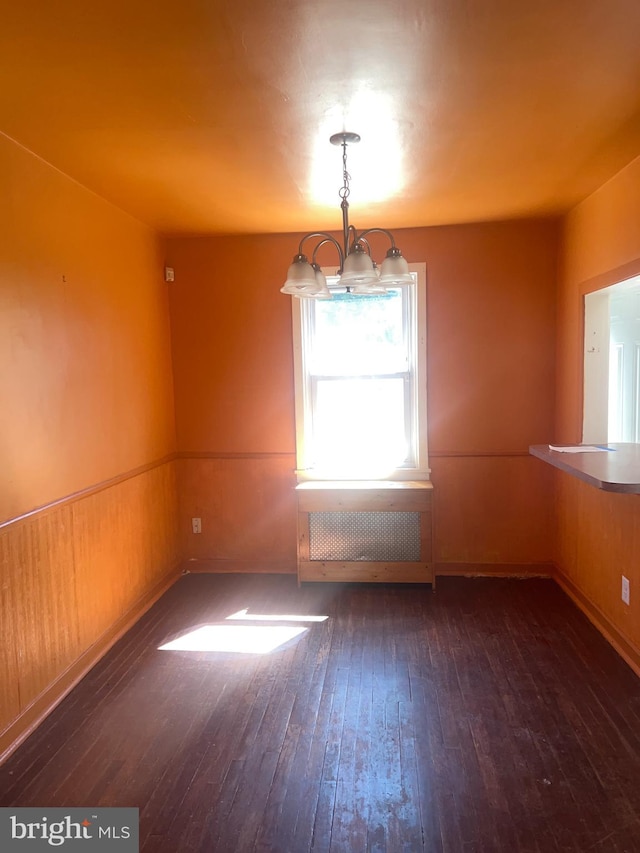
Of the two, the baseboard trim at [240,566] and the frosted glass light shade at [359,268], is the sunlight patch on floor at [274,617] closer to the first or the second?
the baseboard trim at [240,566]

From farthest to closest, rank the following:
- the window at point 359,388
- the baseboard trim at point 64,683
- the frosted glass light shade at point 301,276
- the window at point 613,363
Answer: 1. the window at point 359,388
2. the window at point 613,363
3. the frosted glass light shade at point 301,276
4. the baseboard trim at point 64,683

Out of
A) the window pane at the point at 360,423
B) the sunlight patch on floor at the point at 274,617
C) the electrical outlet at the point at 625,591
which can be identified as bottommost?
the sunlight patch on floor at the point at 274,617

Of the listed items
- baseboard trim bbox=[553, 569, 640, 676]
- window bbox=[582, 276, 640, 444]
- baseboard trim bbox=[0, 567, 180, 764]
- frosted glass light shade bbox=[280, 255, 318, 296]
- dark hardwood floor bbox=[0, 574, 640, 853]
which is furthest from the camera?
window bbox=[582, 276, 640, 444]

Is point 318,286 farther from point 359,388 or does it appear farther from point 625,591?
point 625,591

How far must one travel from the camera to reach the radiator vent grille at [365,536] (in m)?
3.81

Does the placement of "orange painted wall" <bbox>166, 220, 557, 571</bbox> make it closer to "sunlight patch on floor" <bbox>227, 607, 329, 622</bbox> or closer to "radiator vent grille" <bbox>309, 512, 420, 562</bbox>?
"radiator vent grille" <bbox>309, 512, 420, 562</bbox>

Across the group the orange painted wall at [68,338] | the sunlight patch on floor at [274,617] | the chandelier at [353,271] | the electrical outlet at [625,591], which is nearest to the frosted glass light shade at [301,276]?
the chandelier at [353,271]

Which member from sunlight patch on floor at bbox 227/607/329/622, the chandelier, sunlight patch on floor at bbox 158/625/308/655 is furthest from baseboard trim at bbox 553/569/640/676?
the chandelier

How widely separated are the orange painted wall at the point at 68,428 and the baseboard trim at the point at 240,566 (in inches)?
16.3

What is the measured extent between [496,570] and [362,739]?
2.13 metres

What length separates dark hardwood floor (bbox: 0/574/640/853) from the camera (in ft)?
5.98

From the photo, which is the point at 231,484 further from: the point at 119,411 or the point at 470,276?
the point at 470,276

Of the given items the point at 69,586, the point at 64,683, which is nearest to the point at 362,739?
the point at 64,683

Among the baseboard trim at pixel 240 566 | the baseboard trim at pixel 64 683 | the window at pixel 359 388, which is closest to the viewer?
the baseboard trim at pixel 64 683
